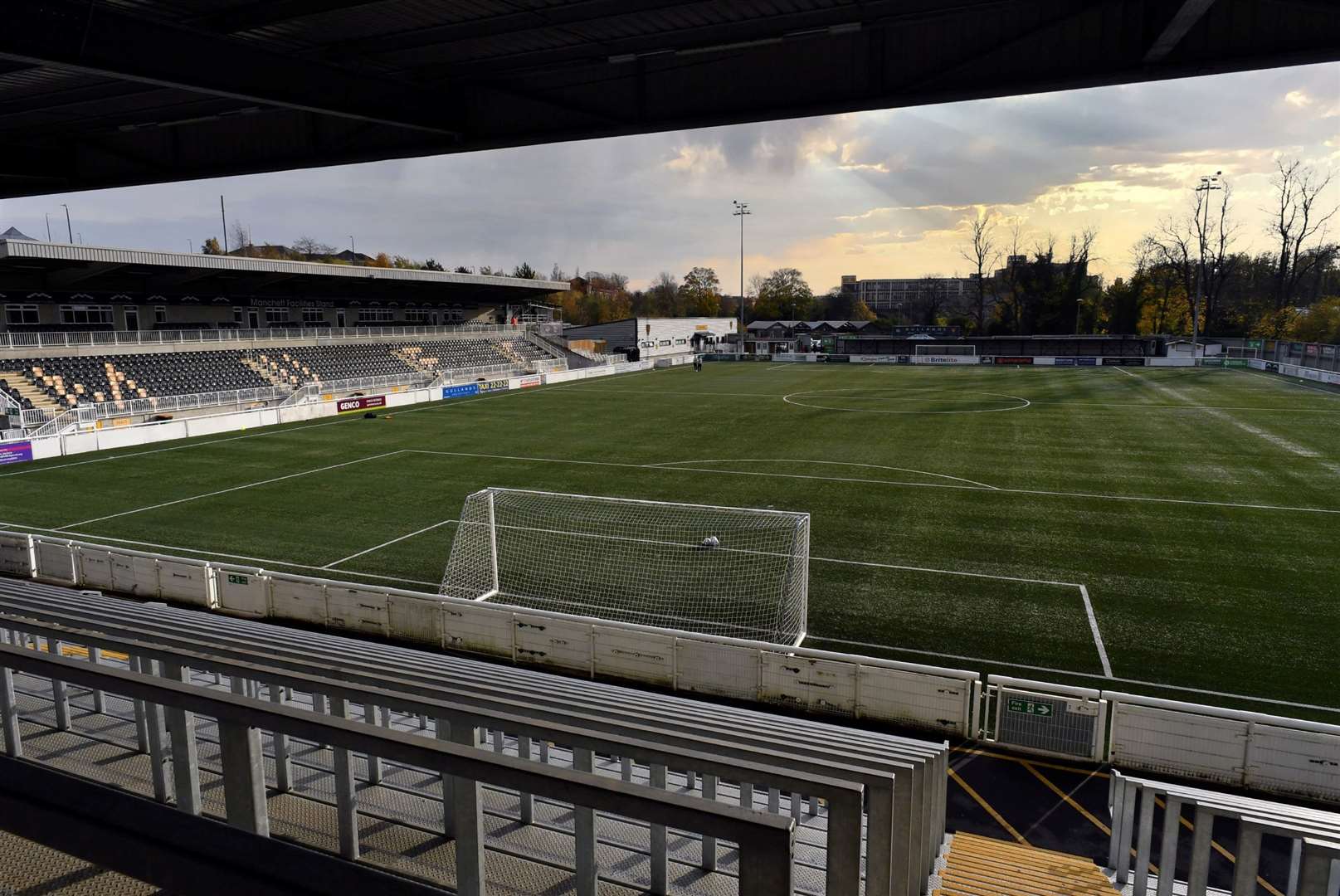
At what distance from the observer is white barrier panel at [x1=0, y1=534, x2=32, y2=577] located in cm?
1688

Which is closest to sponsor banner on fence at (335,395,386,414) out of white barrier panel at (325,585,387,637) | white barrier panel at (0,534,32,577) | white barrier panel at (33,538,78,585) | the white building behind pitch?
white barrier panel at (0,534,32,577)

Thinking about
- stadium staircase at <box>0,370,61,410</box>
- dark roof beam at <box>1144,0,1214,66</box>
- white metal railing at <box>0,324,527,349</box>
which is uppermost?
dark roof beam at <box>1144,0,1214,66</box>

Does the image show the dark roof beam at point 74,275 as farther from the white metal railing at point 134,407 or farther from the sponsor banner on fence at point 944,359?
the sponsor banner on fence at point 944,359

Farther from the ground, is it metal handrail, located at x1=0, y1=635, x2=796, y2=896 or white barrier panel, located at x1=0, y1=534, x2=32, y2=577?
metal handrail, located at x1=0, y1=635, x2=796, y2=896

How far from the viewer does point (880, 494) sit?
23.9 meters

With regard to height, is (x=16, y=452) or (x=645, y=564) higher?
(x=16, y=452)

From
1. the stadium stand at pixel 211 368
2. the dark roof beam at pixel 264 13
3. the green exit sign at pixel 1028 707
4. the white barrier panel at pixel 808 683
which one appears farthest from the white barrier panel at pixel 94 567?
the stadium stand at pixel 211 368

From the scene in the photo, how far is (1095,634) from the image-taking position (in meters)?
13.9

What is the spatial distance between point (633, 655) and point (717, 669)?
133 centimetres

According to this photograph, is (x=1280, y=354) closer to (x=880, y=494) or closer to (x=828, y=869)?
(x=880, y=494)

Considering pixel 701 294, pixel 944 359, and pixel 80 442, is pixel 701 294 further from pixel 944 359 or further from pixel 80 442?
pixel 80 442

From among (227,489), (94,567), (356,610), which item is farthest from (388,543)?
(227,489)

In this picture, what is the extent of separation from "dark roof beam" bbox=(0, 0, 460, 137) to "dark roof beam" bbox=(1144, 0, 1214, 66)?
7.40 metres

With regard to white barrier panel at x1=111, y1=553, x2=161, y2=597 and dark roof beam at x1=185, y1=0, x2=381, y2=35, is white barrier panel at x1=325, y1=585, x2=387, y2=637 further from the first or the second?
dark roof beam at x1=185, y1=0, x2=381, y2=35
